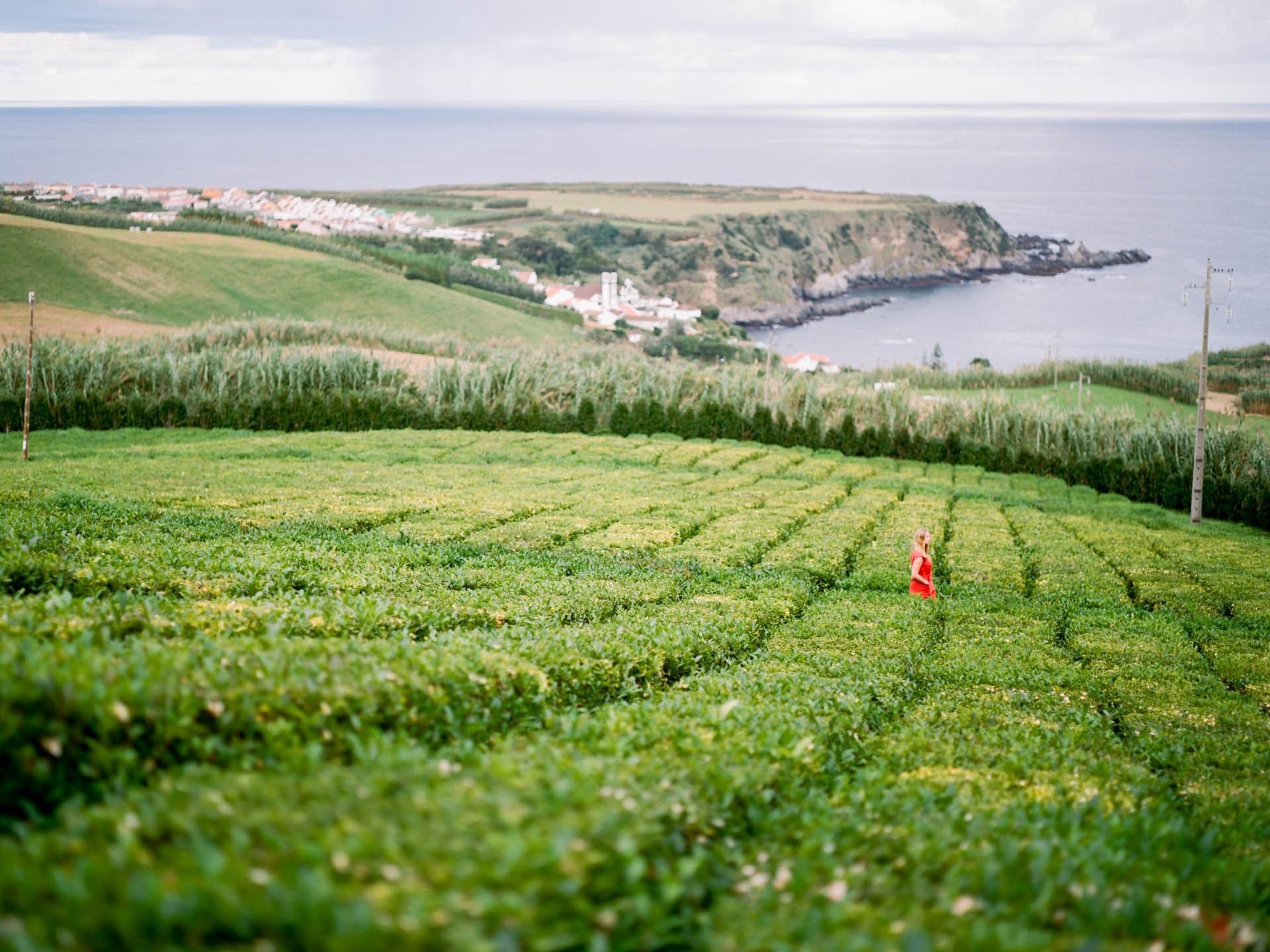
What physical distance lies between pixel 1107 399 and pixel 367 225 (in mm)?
69148

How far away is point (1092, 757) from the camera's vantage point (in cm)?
813

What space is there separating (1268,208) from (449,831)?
6975cm

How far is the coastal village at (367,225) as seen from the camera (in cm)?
6831

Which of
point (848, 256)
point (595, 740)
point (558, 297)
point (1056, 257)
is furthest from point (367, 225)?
point (595, 740)

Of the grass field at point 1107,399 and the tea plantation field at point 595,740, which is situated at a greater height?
the grass field at point 1107,399

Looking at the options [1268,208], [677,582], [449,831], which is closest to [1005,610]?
[677,582]

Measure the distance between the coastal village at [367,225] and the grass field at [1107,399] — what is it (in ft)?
41.6

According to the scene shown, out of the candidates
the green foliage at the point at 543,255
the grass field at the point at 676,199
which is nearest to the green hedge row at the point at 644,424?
the green foliage at the point at 543,255

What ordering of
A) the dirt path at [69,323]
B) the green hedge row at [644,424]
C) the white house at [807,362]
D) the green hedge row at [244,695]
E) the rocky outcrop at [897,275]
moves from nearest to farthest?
the green hedge row at [244,695]
the green hedge row at [644,424]
the dirt path at [69,323]
the white house at [807,362]
the rocky outcrop at [897,275]

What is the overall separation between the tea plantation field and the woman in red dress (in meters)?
0.41

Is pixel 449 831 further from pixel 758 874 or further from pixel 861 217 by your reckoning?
pixel 861 217

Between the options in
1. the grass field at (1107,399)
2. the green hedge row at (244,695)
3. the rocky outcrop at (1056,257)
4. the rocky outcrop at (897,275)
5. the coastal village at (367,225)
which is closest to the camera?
the green hedge row at (244,695)

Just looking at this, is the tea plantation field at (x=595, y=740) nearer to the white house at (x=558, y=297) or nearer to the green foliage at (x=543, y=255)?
the white house at (x=558, y=297)

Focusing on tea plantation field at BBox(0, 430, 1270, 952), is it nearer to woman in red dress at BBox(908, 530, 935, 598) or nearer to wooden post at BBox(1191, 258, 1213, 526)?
woman in red dress at BBox(908, 530, 935, 598)
